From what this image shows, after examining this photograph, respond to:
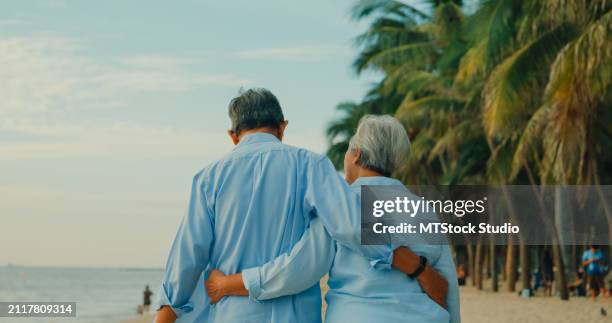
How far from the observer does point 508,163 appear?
26250 millimetres

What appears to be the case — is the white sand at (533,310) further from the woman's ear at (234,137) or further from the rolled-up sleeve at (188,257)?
the rolled-up sleeve at (188,257)

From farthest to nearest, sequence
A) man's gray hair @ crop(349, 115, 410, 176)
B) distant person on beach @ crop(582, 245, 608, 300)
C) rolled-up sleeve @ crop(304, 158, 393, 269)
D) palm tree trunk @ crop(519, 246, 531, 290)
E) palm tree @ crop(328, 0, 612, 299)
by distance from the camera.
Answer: palm tree trunk @ crop(519, 246, 531, 290) → distant person on beach @ crop(582, 245, 608, 300) → palm tree @ crop(328, 0, 612, 299) → man's gray hair @ crop(349, 115, 410, 176) → rolled-up sleeve @ crop(304, 158, 393, 269)

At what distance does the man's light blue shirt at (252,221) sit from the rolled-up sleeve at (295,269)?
0.21 ft

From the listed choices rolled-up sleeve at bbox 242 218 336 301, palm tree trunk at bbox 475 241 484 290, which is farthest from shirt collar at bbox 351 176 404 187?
palm tree trunk at bbox 475 241 484 290

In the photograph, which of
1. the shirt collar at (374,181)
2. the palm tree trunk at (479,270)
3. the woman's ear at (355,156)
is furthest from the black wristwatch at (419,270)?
the palm tree trunk at (479,270)

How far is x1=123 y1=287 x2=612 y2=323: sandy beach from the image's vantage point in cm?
1819

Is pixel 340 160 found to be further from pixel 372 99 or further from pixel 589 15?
pixel 589 15

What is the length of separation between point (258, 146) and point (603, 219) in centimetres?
3350

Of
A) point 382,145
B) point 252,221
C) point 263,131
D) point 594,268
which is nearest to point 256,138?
point 263,131

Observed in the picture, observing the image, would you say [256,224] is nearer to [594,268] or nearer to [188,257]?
[188,257]

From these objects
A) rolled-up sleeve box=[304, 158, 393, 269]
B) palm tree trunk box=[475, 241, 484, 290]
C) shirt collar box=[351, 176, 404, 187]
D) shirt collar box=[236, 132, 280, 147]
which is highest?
palm tree trunk box=[475, 241, 484, 290]

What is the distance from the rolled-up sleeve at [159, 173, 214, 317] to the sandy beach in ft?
49.1

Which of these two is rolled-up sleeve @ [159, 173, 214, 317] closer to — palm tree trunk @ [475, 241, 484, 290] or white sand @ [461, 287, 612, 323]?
white sand @ [461, 287, 612, 323]

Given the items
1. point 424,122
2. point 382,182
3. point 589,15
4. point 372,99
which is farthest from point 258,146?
point 372,99
